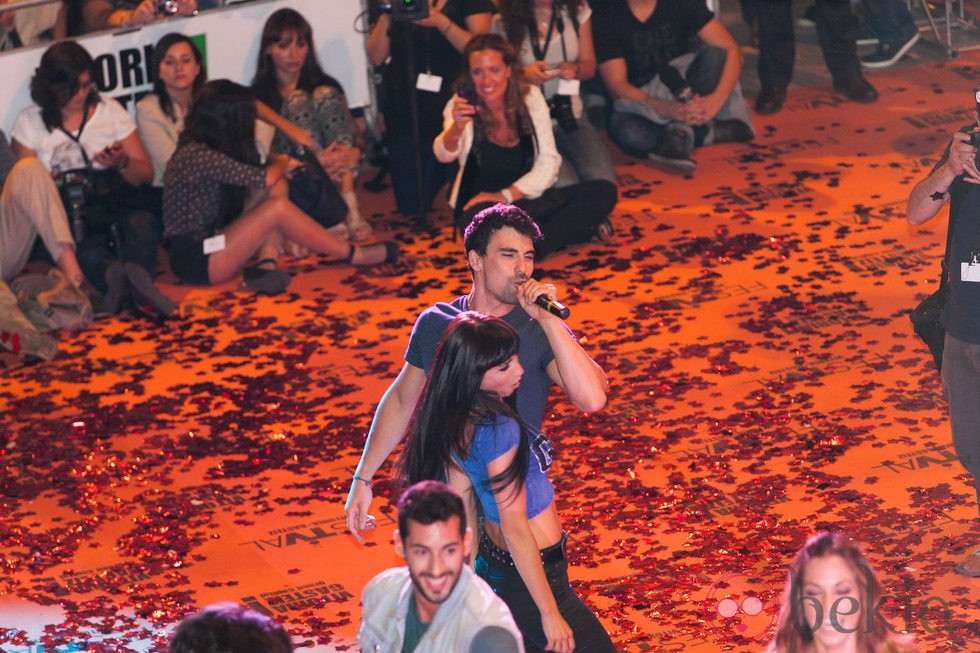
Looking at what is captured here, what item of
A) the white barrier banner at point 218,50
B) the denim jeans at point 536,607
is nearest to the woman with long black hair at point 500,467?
the denim jeans at point 536,607

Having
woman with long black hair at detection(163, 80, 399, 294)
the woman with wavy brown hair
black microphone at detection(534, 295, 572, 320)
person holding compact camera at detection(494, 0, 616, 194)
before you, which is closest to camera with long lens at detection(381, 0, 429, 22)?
person holding compact camera at detection(494, 0, 616, 194)

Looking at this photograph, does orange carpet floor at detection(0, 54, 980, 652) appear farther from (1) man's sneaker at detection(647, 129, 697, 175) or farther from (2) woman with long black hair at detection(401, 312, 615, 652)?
(2) woman with long black hair at detection(401, 312, 615, 652)

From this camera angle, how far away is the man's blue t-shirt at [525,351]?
429cm

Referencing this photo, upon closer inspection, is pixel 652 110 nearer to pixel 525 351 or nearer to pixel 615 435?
pixel 615 435

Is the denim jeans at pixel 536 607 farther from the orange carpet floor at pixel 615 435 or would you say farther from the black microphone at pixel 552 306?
the orange carpet floor at pixel 615 435

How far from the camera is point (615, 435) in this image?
20.3 ft

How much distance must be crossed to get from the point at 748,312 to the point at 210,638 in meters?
4.62

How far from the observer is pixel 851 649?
336 cm

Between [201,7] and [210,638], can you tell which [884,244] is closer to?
[201,7]

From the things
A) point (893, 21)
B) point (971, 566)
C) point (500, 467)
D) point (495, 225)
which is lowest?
point (971, 566)

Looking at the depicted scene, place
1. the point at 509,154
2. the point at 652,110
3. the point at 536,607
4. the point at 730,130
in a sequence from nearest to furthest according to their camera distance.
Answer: the point at 536,607, the point at 509,154, the point at 652,110, the point at 730,130

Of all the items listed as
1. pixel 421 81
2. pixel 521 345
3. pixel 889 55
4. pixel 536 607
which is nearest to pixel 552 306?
pixel 521 345

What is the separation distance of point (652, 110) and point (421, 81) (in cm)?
139

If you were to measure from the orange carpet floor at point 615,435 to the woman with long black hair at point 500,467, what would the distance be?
87 centimetres
